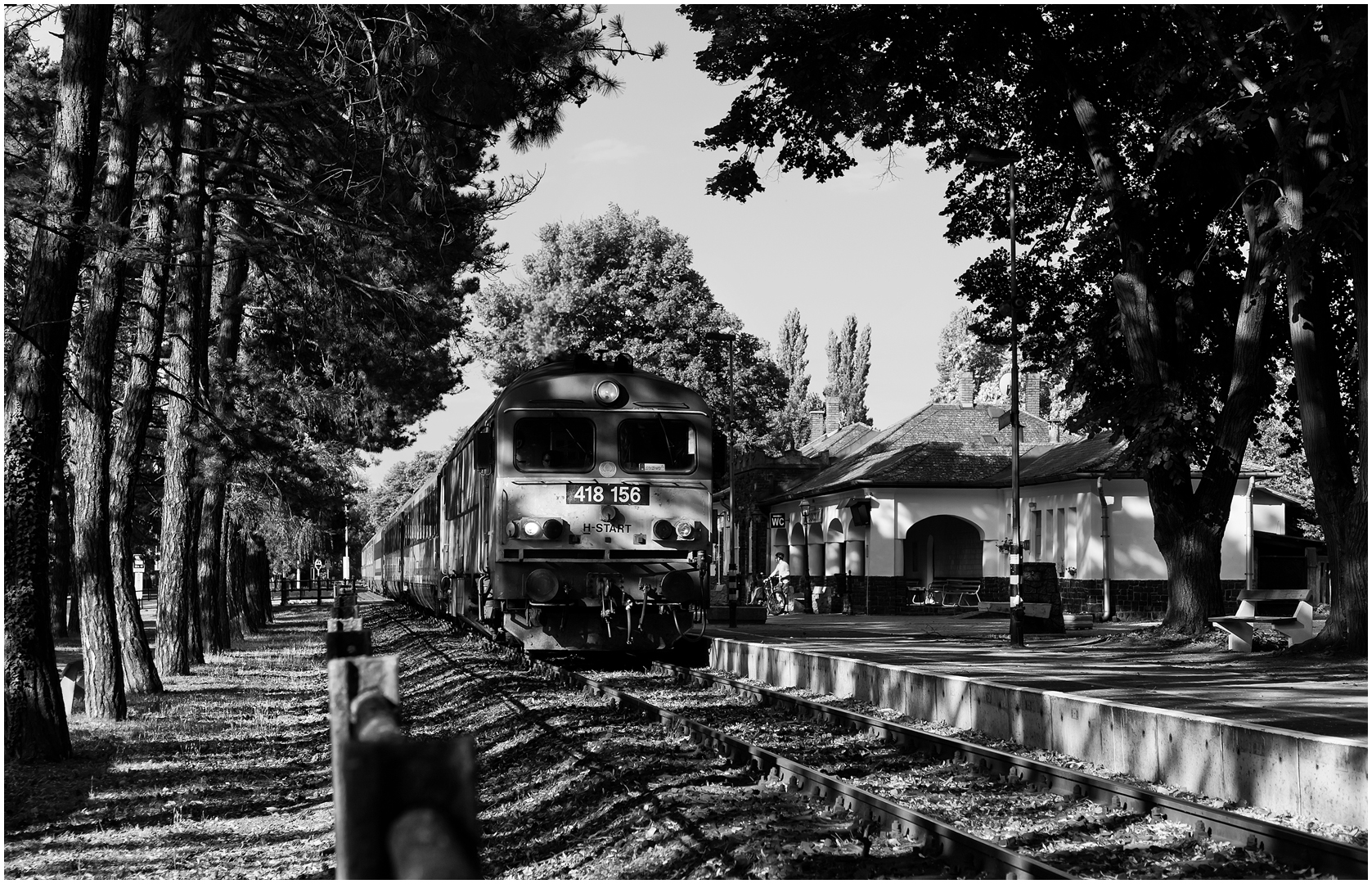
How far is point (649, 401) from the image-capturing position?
57.4 ft

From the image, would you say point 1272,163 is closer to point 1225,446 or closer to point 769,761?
point 1225,446

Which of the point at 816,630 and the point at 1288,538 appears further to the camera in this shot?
the point at 1288,538

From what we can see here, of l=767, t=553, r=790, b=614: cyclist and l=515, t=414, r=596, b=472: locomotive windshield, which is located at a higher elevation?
l=515, t=414, r=596, b=472: locomotive windshield

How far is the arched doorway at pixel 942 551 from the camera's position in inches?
1693

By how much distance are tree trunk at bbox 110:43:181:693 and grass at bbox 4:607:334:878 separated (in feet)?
2.48

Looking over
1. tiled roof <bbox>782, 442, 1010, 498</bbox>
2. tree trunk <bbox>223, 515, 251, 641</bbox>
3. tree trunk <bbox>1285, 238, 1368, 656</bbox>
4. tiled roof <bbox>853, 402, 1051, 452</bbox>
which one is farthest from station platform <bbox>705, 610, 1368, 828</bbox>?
tiled roof <bbox>853, 402, 1051, 452</bbox>

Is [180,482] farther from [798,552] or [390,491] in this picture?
[390,491]

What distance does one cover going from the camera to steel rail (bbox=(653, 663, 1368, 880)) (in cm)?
699

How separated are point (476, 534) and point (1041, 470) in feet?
68.9

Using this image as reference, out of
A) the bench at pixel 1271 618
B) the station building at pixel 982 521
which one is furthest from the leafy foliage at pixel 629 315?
the bench at pixel 1271 618

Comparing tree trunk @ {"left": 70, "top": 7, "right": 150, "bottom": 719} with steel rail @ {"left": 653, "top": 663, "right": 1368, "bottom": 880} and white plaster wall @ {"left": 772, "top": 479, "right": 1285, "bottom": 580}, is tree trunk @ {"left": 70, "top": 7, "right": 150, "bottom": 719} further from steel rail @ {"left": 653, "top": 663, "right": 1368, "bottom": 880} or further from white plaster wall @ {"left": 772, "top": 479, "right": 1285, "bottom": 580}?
white plaster wall @ {"left": 772, "top": 479, "right": 1285, "bottom": 580}

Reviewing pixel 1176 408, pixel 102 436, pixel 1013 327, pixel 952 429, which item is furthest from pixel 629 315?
pixel 102 436

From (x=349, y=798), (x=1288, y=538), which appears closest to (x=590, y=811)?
(x=349, y=798)

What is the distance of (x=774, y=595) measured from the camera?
39938mm
